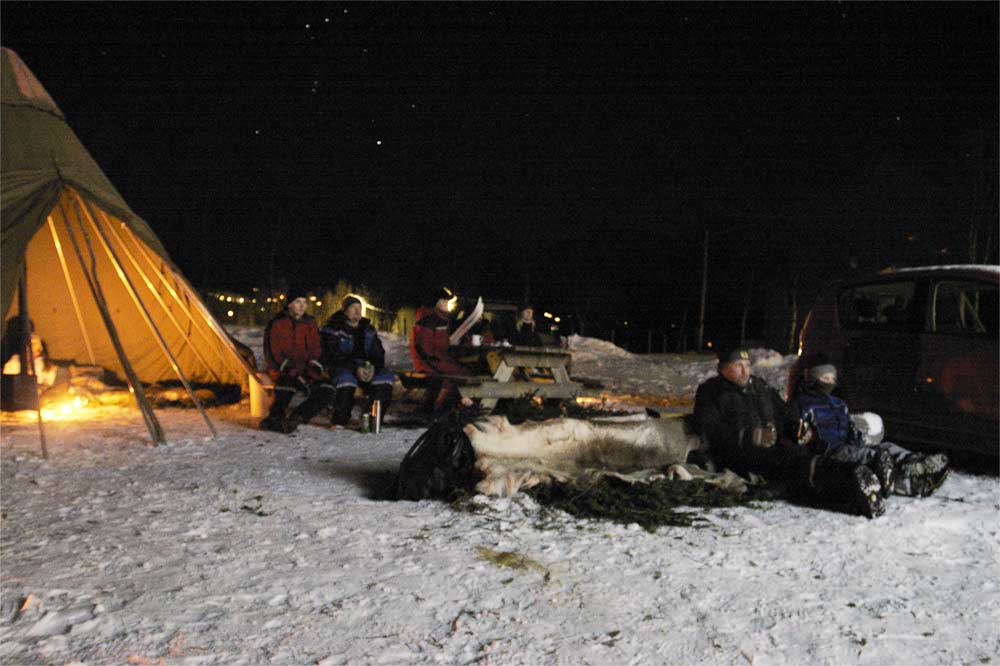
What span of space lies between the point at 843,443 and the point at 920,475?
51 cm

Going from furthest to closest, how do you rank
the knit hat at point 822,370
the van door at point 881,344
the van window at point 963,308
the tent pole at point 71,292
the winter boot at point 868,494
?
the tent pole at point 71,292 → the van door at point 881,344 → the van window at point 963,308 → the knit hat at point 822,370 → the winter boot at point 868,494

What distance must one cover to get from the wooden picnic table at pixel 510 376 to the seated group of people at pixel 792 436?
2.74 metres

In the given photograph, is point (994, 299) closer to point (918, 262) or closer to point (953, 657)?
point (953, 657)

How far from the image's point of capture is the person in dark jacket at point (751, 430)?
16.0 feet

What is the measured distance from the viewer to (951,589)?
132 inches

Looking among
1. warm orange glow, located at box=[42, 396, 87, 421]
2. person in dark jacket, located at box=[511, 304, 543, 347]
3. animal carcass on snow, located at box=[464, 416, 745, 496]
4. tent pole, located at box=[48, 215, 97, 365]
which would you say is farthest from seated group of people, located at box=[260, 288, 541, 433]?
tent pole, located at box=[48, 215, 97, 365]

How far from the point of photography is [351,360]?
7.83m

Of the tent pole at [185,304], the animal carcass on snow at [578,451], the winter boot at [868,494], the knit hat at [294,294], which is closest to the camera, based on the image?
the winter boot at [868,494]

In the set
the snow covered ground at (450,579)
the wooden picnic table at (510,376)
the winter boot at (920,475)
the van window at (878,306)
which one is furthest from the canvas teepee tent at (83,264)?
the van window at (878,306)

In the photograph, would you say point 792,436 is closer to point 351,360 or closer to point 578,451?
point 578,451

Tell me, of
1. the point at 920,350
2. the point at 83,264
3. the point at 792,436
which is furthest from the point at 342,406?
the point at 920,350

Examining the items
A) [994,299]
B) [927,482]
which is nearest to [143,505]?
[927,482]

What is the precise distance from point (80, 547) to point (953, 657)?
356 cm

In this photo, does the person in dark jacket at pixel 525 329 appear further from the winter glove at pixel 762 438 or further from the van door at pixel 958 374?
the winter glove at pixel 762 438
